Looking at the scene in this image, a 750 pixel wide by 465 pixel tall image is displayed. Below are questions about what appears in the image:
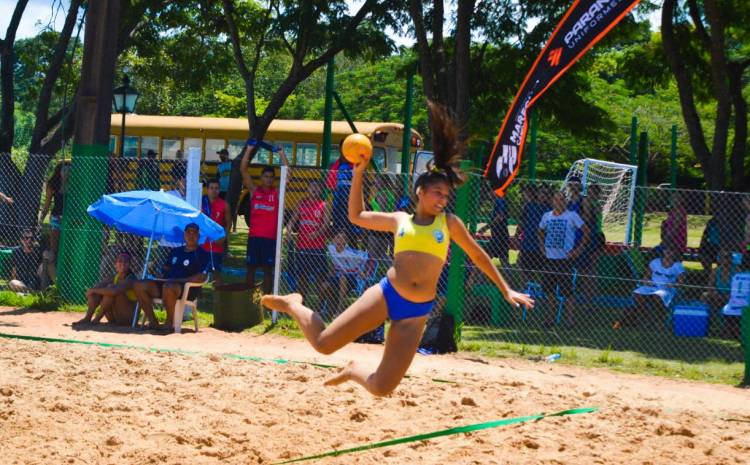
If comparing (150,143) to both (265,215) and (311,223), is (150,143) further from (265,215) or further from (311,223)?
(311,223)

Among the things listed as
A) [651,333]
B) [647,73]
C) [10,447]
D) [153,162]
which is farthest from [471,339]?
[647,73]

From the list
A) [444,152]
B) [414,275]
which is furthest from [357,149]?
[414,275]

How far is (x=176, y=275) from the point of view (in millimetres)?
12219

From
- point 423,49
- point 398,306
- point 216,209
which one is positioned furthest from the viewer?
point 423,49

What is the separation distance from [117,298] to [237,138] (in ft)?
47.0

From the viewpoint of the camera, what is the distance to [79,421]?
757 cm

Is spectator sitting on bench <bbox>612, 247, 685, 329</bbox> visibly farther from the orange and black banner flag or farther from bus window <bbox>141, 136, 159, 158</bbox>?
bus window <bbox>141, 136, 159, 158</bbox>

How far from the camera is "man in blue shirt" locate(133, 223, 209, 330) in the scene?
12.1 meters

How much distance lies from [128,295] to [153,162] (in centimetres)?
233

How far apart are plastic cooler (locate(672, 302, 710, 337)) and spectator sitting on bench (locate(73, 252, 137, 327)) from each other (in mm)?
6637

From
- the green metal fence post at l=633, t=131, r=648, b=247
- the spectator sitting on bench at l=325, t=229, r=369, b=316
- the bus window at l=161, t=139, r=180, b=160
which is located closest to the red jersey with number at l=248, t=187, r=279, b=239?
the spectator sitting on bench at l=325, t=229, r=369, b=316

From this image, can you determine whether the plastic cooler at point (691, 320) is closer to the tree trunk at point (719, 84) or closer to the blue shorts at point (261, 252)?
the tree trunk at point (719, 84)

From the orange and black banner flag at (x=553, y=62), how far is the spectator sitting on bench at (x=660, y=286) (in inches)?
93.8

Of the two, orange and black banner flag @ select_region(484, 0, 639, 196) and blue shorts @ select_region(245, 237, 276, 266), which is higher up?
orange and black banner flag @ select_region(484, 0, 639, 196)
